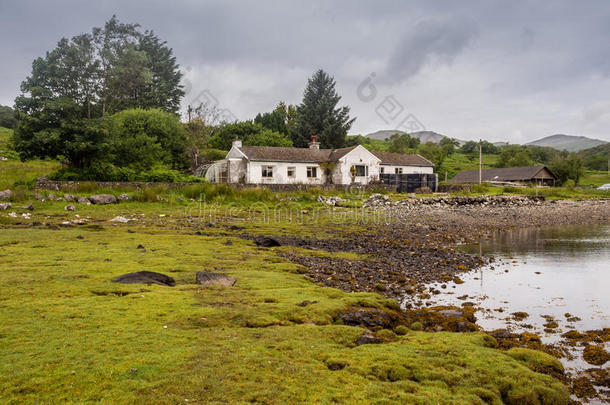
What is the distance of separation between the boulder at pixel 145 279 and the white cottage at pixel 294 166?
33.9 m

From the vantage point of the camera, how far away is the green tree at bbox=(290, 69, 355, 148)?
69125mm

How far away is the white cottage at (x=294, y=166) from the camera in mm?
42562

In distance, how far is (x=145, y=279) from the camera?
7.88 meters

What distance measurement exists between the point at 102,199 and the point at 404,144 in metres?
77.9

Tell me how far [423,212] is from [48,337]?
2644cm

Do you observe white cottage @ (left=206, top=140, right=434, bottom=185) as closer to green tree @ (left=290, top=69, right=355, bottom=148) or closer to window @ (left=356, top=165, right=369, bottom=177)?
window @ (left=356, top=165, right=369, bottom=177)

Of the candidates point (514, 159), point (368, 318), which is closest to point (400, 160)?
point (368, 318)

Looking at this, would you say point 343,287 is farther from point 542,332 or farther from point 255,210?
point 255,210

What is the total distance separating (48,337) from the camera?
482 cm

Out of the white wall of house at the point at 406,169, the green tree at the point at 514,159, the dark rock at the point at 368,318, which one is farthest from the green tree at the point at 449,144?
the dark rock at the point at 368,318

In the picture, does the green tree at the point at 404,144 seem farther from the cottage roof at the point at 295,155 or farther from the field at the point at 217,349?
the field at the point at 217,349

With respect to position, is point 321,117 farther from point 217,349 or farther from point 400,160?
point 217,349

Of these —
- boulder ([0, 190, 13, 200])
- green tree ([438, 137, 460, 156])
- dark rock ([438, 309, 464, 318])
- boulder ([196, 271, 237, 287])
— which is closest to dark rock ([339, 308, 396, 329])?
dark rock ([438, 309, 464, 318])

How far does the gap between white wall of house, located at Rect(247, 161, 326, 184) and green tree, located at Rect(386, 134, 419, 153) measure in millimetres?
41447
